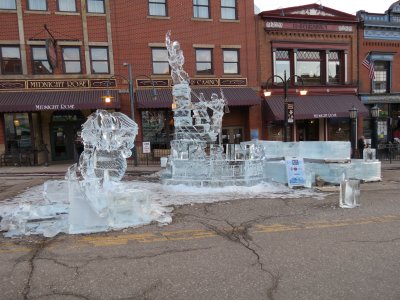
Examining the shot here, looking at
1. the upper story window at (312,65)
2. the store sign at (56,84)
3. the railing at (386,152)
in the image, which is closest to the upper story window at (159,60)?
the store sign at (56,84)

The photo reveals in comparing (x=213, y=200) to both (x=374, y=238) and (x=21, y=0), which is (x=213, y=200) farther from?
(x=21, y=0)

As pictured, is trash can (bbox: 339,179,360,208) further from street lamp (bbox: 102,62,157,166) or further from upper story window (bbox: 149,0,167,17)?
upper story window (bbox: 149,0,167,17)

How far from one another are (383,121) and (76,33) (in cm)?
2088

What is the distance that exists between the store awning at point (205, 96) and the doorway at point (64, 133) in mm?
4114

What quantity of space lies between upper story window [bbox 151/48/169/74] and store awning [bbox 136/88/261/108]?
1.30 m

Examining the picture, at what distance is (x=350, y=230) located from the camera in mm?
5977

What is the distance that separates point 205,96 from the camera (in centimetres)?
1888

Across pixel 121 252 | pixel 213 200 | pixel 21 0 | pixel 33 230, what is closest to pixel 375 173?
pixel 213 200

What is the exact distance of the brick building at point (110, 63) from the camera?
1720 cm

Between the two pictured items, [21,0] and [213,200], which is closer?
[213,200]

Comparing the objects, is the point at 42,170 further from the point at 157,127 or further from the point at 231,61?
the point at 231,61

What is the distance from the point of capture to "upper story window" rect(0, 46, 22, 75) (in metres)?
17.3

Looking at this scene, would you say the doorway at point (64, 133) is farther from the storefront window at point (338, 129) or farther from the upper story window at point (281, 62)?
the storefront window at point (338, 129)

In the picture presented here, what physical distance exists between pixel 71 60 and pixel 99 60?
1492mm
